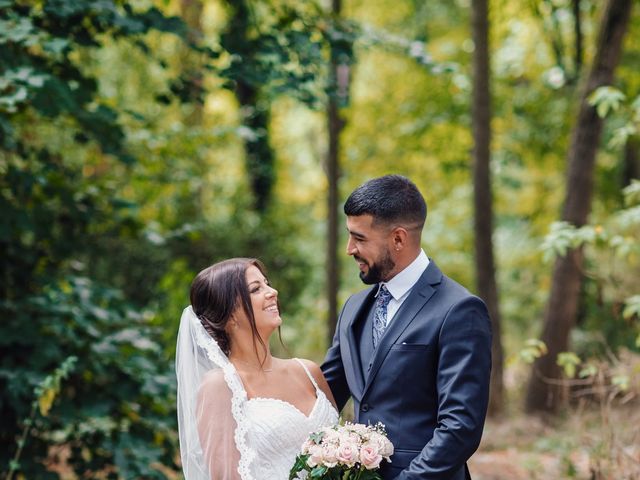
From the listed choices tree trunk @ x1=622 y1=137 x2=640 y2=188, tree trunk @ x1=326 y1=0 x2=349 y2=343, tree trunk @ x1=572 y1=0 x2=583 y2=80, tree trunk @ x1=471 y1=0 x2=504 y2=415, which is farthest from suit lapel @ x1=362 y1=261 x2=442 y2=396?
tree trunk @ x1=622 y1=137 x2=640 y2=188

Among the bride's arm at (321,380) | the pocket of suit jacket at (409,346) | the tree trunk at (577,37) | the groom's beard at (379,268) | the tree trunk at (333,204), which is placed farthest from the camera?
the tree trunk at (577,37)

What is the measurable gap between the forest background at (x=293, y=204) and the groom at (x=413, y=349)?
6.31ft

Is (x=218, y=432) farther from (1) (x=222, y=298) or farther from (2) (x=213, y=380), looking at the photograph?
(1) (x=222, y=298)

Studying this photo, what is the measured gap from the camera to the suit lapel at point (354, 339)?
9.96 feet

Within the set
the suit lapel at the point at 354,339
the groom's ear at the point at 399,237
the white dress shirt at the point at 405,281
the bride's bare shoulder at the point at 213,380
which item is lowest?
the bride's bare shoulder at the point at 213,380

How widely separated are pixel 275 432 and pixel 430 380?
68cm

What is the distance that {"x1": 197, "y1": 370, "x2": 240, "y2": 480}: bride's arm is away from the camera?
294 cm

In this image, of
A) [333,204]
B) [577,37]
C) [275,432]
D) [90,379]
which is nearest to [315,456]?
[275,432]

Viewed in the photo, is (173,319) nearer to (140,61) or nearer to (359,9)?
(140,61)

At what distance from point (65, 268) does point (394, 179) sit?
13.6 feet

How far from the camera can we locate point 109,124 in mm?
5633

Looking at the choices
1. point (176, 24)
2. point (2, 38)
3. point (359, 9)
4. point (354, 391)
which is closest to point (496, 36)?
point (359, 9)

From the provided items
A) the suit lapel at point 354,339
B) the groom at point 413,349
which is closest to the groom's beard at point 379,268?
the groom at point 413,349

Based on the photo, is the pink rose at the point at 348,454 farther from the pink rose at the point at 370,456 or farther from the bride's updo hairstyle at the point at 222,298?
the bride's updo hairstyle at the point at 222,298
